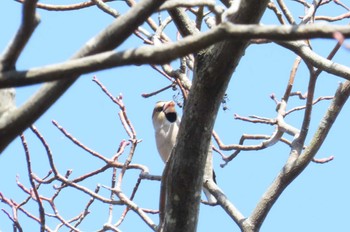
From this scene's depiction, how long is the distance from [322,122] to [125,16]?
62.2 inches

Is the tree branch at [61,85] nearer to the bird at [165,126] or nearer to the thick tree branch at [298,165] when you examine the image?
the thick tree branch at [298,165]

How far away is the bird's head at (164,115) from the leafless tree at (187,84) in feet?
8.17

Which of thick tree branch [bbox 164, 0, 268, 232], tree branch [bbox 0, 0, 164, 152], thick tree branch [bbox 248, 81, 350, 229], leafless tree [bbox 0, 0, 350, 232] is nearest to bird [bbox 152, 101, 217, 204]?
leafless tree [bbox 0, 0, 350, 232]

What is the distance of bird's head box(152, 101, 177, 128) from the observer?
20.9 feet

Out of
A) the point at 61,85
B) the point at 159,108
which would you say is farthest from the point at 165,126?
the point at 61,85

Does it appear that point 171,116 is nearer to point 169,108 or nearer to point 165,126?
point 169,108

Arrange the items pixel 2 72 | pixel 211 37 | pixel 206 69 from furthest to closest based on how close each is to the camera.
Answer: pixel 206 69 < pixel 2 72 < pixel 211 37

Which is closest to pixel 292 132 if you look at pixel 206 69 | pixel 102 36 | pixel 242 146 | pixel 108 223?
pixel 242 146

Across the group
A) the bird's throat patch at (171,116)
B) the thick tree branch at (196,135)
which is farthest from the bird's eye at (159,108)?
the thick tree branch at (196,135)

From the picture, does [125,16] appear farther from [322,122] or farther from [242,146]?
[242,146]

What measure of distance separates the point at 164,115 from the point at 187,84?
327cm

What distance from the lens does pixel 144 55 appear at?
4.34ft

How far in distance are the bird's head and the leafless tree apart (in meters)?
2.49

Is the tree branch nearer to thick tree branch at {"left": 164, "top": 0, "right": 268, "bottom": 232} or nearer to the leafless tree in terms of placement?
the leafless tree
